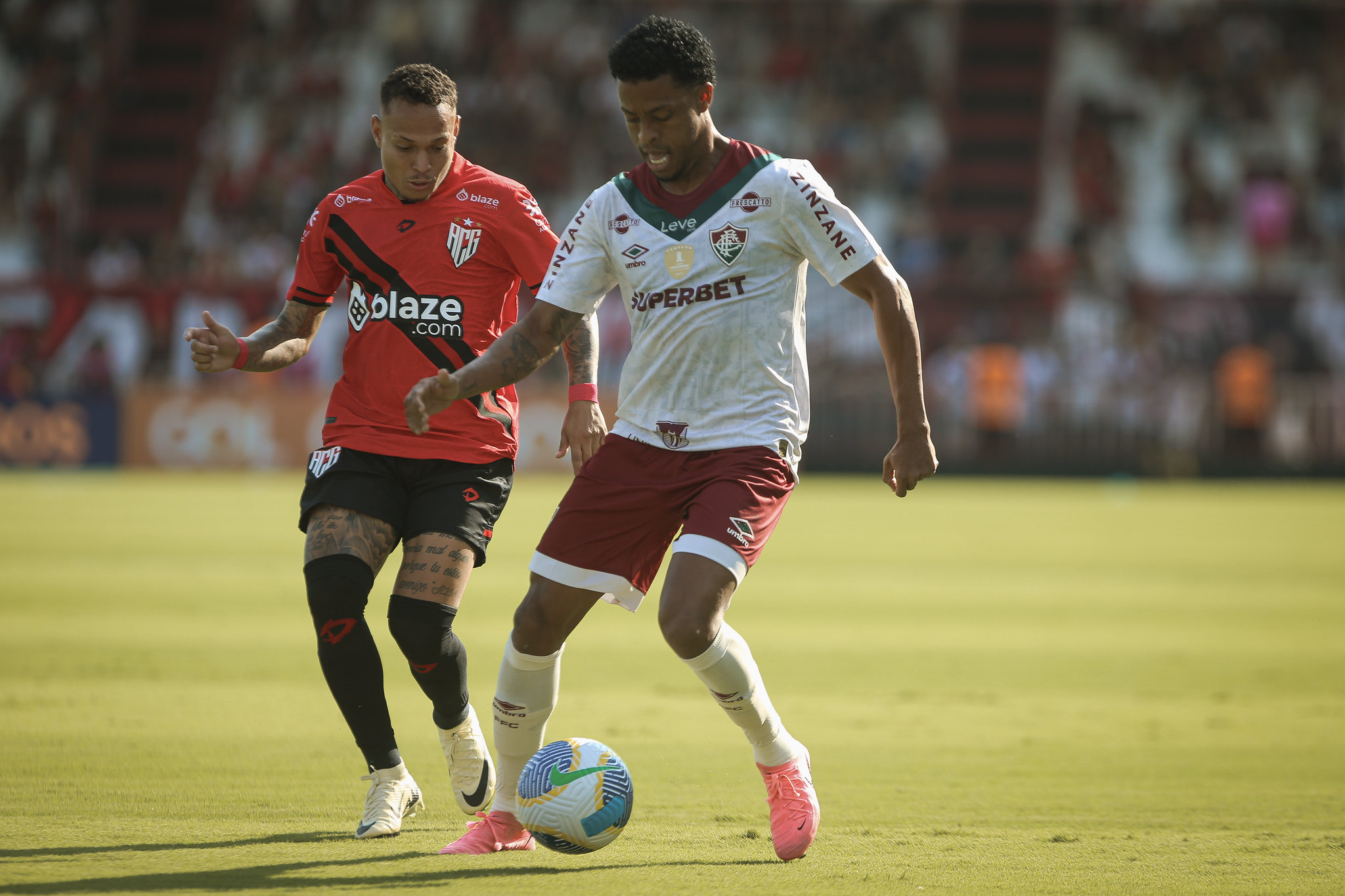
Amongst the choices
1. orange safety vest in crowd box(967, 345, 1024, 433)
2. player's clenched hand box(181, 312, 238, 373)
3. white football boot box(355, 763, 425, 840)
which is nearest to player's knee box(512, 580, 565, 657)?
white football boot box(355, 763, 425, 840)

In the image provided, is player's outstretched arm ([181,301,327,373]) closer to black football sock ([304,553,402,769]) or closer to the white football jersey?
black football sock ([304,553,402,769])

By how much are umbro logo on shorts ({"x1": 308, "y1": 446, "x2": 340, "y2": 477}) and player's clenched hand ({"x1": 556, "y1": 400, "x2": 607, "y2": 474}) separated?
2.48ft

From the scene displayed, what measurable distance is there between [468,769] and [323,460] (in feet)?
3.69

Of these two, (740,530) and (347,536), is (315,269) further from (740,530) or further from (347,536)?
(740,530)

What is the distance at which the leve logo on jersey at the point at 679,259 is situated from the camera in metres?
4.38

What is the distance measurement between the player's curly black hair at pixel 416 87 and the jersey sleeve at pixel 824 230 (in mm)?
1224

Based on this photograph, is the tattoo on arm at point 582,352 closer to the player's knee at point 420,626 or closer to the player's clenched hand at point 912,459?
the player's knee at point 420,626

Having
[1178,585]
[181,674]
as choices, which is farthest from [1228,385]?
[181,674]

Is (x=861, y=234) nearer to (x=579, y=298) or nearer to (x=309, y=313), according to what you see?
(x=579, y=298)

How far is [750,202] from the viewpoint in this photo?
172 inches

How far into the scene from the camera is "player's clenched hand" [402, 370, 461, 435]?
13.8 ft

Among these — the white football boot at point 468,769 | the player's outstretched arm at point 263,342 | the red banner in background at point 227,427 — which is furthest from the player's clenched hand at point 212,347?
the red banner in background at point 227,427

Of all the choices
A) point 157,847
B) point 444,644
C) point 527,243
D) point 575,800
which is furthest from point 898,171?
point 157,847

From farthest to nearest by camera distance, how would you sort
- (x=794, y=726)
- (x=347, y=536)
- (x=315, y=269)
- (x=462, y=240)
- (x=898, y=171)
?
(x=898, y=171) < (x=794, y=726) < (x=315, y=269) < (x=462, y=240) < (x=347, y=536)
